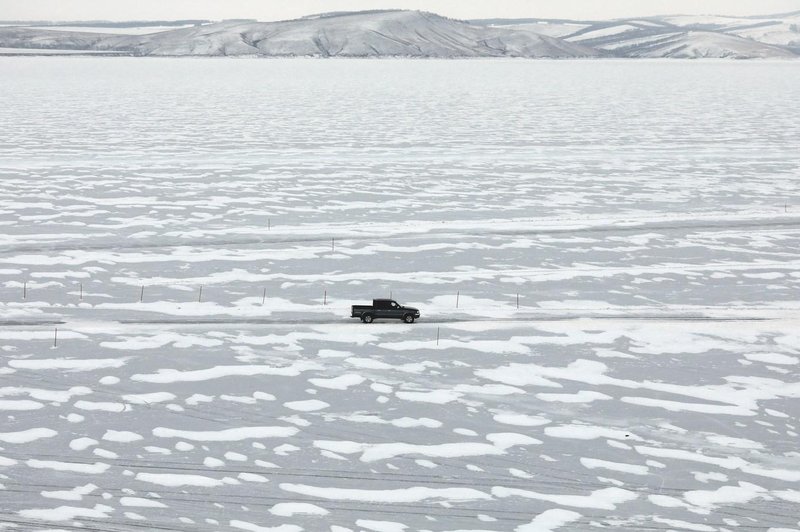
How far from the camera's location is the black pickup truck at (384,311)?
88.3ft

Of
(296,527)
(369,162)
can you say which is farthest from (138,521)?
(369,162)

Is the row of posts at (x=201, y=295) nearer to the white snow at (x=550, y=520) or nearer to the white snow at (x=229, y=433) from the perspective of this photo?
the white snow at (x=229, y=433)

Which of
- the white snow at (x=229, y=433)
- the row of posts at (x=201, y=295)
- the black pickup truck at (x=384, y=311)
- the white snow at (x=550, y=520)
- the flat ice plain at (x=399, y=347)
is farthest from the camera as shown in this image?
the row of posts at (x=201, y=295)

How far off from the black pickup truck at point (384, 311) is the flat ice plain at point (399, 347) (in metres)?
0.37

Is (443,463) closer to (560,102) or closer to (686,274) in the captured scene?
(686,274)

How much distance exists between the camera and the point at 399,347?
25.2 meters

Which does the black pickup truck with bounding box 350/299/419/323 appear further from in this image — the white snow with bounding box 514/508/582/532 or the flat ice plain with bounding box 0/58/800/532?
the white snow with bounding box 514/508/582/532

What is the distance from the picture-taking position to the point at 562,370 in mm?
23531

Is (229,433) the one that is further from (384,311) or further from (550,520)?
(384,311)

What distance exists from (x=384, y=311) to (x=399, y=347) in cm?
197

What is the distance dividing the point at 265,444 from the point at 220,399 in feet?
9.00

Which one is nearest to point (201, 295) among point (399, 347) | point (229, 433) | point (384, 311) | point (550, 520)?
point (384, 311)

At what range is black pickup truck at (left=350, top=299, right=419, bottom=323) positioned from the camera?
88.3 ft

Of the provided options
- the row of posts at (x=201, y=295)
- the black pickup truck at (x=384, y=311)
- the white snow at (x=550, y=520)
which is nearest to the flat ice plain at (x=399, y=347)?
the white snow at (x=550, y=520)
